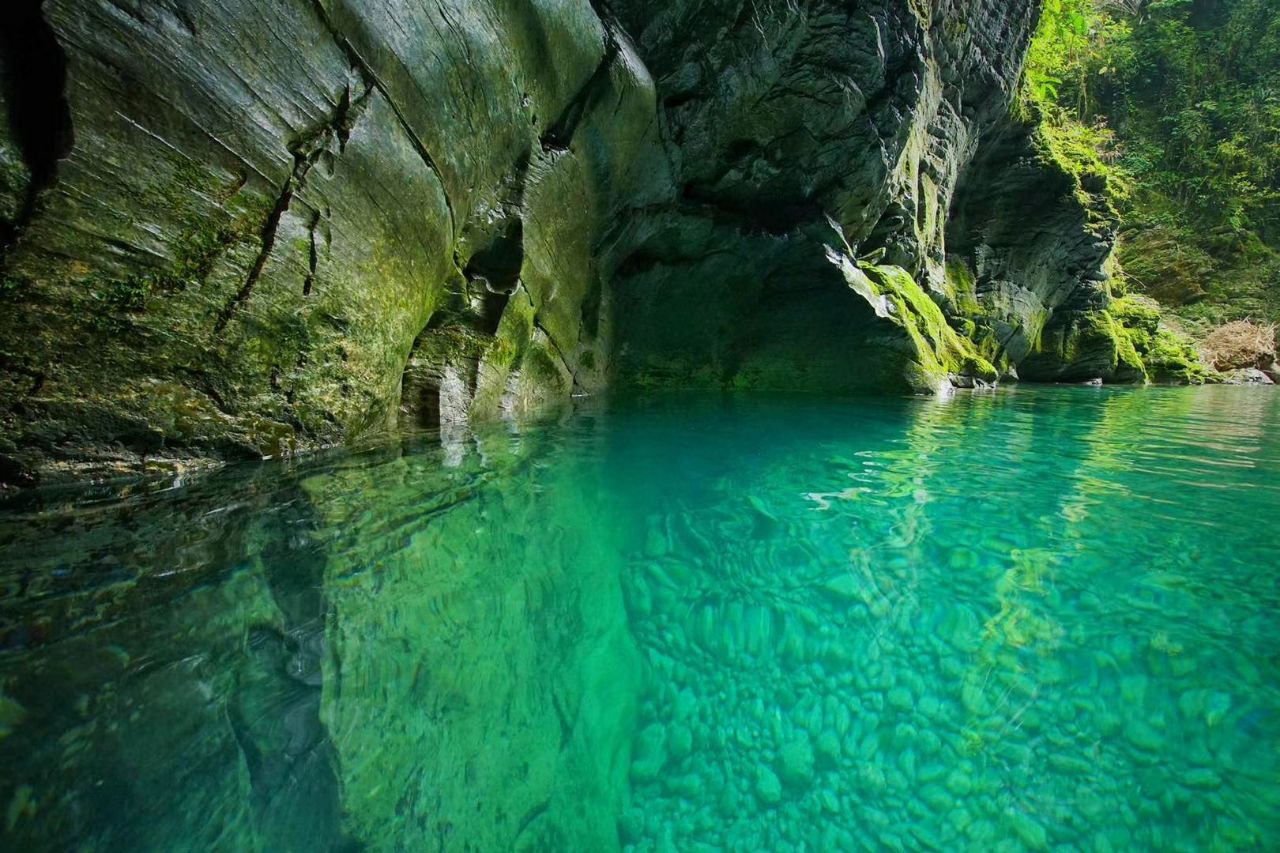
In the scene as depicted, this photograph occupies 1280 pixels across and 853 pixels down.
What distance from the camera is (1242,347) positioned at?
2223 centimetres

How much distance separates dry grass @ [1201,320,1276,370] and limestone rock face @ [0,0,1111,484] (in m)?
17.7

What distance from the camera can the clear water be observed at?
1.34m

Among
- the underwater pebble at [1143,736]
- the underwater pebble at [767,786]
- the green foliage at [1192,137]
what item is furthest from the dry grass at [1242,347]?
the underwater pebble at [767,786]

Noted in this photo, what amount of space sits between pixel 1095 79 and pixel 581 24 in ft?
119

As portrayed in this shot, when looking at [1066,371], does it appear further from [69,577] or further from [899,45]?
[69,577]

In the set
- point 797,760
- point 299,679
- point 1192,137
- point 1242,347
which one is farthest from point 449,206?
point 1192,137

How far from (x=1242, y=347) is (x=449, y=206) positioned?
31.8 metres

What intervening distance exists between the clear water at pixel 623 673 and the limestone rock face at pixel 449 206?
2.98 feet

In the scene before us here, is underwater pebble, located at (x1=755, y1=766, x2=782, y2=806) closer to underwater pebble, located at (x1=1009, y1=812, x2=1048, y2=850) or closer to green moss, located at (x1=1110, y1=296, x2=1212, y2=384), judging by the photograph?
underwater pebble, located at (x1=1009, y1=812, x2=1048, y2=850)

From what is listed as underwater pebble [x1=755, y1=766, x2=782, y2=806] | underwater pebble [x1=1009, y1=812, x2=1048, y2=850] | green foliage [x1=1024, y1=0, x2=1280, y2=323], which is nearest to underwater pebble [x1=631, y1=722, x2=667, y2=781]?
underwater pebble [x1=755, y1=766, x2=782, y2=806]

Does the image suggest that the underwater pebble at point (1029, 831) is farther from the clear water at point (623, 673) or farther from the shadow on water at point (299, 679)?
the shadow on water at point (299, 679)

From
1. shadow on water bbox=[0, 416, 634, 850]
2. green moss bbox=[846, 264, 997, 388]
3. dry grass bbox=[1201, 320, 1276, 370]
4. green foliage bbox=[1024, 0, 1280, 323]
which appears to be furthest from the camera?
green foliage bbox=[1024, 0, 1280, 323]

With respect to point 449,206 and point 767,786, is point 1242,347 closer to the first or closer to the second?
point 449,206

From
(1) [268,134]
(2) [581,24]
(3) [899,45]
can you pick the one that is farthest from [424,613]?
(3) [899,45]
